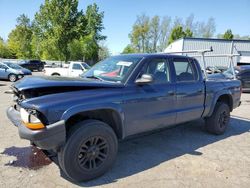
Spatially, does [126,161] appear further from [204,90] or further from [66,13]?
[66,13]

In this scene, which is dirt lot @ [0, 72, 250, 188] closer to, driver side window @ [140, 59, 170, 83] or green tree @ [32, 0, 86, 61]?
driver side window @ [140, 59, 170, 83]

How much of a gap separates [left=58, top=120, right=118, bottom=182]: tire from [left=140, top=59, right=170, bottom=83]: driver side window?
4.38ft

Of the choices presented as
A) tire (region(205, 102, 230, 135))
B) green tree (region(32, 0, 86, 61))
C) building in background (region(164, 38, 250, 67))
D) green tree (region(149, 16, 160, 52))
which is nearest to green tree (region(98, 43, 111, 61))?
green tree (region(149, 16, 160, 52))

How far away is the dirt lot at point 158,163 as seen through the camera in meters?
3.74

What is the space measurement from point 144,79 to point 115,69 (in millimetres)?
743

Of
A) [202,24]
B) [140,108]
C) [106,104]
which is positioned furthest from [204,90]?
[202,24]

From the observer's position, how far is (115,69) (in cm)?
455

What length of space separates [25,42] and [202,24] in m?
46.1

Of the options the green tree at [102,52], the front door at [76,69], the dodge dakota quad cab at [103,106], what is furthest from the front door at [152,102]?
→ the green tree at [102,52]

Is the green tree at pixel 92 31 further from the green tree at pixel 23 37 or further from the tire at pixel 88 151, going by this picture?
the tire at pixel 88 151

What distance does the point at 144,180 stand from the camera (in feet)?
12.4

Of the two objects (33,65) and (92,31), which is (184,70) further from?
(92,31)

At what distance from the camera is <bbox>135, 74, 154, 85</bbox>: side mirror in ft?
13.1

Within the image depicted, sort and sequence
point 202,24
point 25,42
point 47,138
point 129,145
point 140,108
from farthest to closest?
point 202,24 → point 25,42 → point 129,145 → point 140,108 → point 47,138
